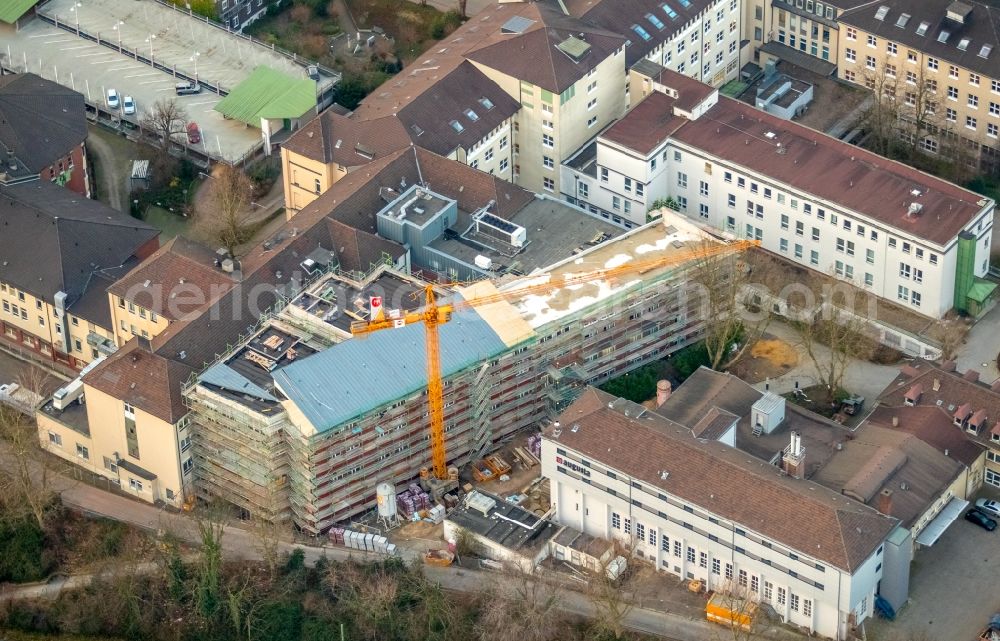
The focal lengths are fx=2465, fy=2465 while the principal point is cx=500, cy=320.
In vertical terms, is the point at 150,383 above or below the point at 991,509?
above

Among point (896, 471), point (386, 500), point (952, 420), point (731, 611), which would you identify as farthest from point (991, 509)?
point (386, 500)

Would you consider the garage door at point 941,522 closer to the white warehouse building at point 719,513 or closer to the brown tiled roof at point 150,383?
the white warehouse building at point 719,513

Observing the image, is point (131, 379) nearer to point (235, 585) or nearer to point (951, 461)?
point (235, 585)

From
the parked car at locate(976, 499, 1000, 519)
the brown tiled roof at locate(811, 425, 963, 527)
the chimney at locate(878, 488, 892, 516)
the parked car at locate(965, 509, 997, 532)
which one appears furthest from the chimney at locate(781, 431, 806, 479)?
the parked car at locate(976, 499, 1000, 519)

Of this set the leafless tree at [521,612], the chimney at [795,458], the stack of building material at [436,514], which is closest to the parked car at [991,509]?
the chimney at [795,458]

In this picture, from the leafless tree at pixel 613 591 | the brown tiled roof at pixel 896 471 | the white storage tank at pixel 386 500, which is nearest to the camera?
the leafless tree at pixel 613 591

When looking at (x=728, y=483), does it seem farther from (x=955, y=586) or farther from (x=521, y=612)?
(x=955, y=586)
